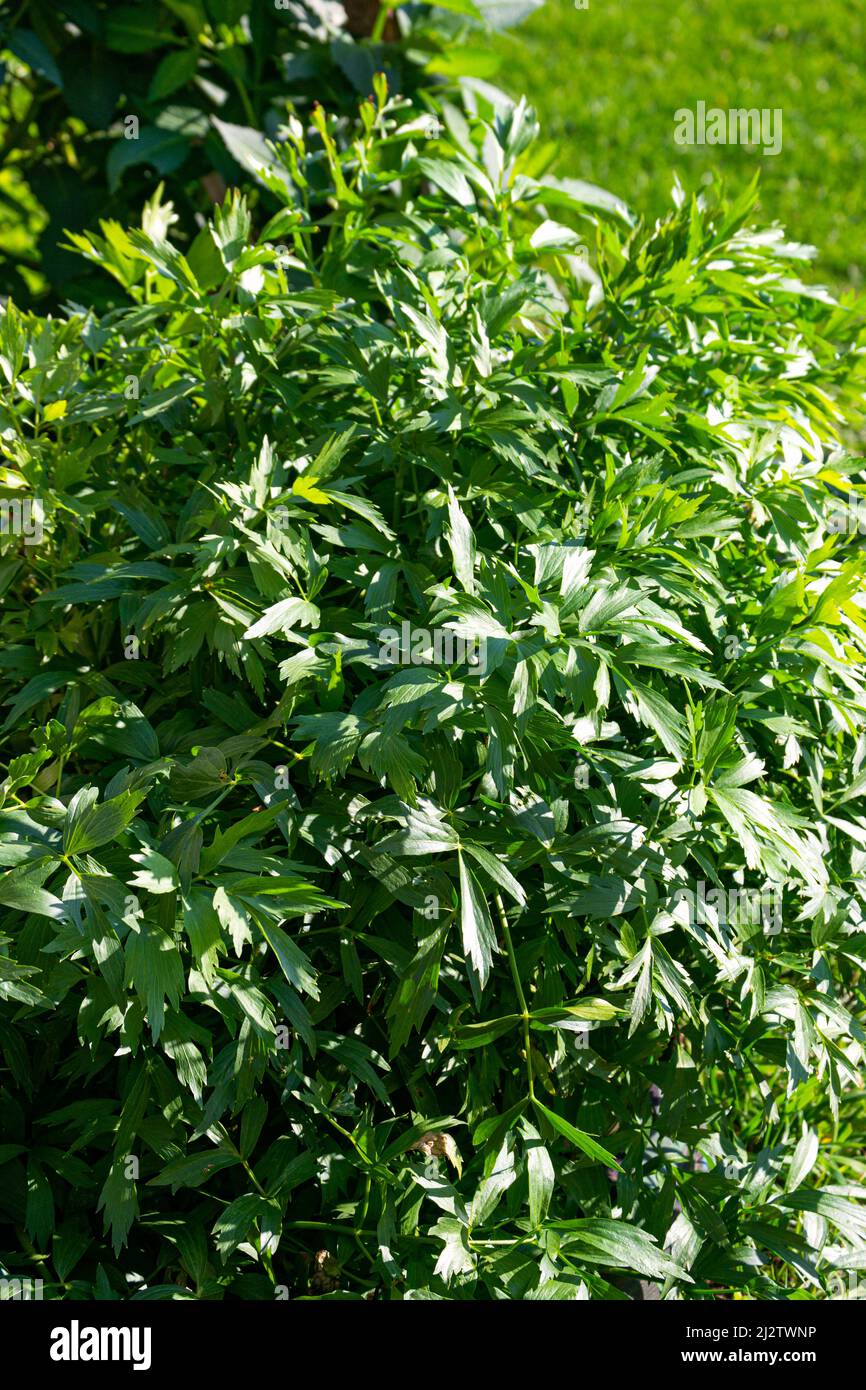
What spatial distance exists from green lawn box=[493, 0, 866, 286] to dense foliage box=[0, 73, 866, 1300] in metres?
4.06

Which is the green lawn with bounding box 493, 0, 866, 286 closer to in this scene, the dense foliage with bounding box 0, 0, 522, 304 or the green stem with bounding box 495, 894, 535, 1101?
the dense foliage with bounding box 0, 0, 522, 304

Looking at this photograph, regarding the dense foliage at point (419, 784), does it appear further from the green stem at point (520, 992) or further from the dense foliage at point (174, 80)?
the dense foliage at point (174, 80)

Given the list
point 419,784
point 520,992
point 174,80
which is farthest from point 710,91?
point 520,992

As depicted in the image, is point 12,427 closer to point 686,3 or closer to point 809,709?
point 809,709

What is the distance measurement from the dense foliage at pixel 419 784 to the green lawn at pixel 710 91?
13.3 ft

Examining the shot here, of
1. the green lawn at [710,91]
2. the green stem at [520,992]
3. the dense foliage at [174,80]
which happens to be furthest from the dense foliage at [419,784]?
the green lawn at [710,91]

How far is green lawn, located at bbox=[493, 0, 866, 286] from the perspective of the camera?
6348 mm

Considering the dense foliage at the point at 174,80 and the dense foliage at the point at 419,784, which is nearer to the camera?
the dense foliage at the point at 419,784

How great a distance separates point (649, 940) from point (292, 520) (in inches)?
34.7

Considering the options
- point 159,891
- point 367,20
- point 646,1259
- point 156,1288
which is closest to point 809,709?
point 646,1259

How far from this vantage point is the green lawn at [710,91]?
20.8 feet

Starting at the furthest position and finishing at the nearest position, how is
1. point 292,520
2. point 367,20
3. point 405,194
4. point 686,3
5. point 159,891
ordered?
point 686,3
point 367,20
point 405,194
point 292,520
point 159,891

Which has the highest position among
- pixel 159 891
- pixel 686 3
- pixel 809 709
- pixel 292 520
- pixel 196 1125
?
pixel 686 3

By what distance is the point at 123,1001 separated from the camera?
5.62ft
